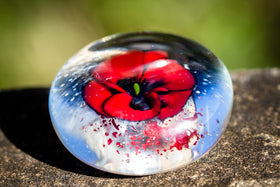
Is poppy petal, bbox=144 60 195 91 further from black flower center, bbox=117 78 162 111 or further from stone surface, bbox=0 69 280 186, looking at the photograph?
stone surface, bbox=0 69 280 186

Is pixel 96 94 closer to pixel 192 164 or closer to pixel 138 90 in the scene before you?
pixel 138 90

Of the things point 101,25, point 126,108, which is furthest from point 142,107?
point 101,25

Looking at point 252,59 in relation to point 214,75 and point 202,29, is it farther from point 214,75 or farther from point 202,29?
point 214,75

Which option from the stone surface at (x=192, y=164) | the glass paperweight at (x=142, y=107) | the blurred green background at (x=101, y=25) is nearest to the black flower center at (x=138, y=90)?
the glass paperweight at (x=142, y=107)

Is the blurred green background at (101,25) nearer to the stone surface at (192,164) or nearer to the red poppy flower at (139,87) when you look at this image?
the stone surface at (192,164)

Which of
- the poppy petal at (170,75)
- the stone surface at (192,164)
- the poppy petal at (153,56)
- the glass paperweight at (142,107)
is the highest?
the poppy petal at (153,56)

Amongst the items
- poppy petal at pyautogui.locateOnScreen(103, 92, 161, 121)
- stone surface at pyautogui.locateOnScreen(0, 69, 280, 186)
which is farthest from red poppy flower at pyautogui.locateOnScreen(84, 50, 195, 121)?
stone surface at pyautogui.locateOnScreen(0, 69, 280, 186)
